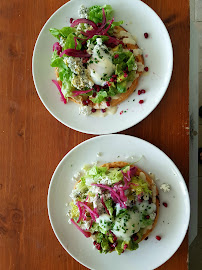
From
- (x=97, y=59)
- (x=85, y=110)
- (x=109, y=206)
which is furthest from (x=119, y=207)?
(x=97, y=59)

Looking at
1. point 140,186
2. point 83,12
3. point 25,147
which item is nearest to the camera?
point 140,186

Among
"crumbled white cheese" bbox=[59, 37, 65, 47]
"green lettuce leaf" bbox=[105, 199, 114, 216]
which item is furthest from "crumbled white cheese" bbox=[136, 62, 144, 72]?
"green lettuce leaf" bbox=[105, 199, 114, 216]

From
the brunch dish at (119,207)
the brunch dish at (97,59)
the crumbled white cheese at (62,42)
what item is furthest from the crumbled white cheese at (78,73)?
the brunch dish at (119,207)

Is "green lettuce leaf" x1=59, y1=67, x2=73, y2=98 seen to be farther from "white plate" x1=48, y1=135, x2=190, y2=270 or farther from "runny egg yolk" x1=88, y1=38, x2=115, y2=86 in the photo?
Answer: "white plate" x1=48, y1=135, x2=190, y2=270

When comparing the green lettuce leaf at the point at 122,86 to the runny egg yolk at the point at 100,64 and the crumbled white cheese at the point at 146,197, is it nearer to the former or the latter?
the runny egg yolk at the point at 100,64

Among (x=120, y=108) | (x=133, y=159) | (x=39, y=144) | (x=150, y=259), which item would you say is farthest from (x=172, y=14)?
(x=150, y=259)

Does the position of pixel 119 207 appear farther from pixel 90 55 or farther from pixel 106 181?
pixel 90 55

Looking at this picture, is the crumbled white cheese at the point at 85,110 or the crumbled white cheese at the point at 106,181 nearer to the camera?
the crumbled white cheese at the point at 106,181
